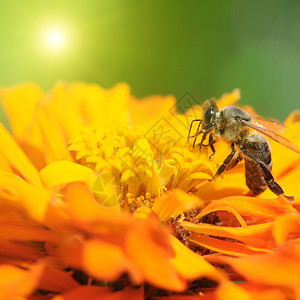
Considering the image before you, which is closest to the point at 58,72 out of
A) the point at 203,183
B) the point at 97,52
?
the point at 97,52

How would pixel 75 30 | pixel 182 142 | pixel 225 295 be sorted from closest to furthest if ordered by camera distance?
pixel 225 295 < pixel 182 142 < pixel 75 30

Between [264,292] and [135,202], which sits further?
[135,202]

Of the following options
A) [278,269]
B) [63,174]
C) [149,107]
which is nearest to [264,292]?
[278,269]

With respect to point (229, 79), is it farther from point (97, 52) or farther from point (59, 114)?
point (59, 114)

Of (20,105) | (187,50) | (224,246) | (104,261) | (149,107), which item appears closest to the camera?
(104,261)

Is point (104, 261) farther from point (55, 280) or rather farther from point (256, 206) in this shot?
point (256, 206)

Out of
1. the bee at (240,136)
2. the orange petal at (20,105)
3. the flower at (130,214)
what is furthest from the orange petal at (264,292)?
the orange petal at (20,105)
